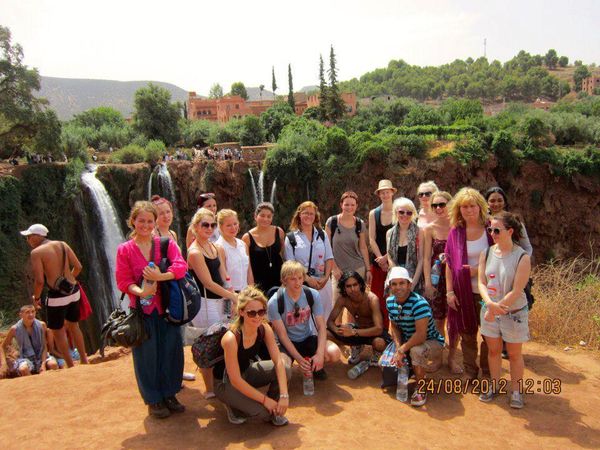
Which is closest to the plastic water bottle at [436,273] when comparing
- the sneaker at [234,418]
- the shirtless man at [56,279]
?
the sneaker at [234,418]

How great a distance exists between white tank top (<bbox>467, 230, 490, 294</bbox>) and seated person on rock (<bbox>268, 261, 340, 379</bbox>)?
153 cm

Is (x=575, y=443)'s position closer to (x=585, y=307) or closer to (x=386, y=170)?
(x=585, y=307)

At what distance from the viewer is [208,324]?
4477 millimetres

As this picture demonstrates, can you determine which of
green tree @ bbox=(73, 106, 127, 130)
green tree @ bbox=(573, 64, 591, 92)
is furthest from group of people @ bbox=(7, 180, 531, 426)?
green tree @ bbox=(573, 64, 591, 92)

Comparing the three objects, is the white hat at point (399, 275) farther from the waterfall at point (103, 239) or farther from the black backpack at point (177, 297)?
the waterfall at point (103, 239)

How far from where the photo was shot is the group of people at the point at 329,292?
12.4 ft

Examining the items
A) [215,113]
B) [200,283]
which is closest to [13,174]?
[200,283]

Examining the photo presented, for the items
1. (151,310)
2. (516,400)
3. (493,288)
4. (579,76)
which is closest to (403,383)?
(516,400)

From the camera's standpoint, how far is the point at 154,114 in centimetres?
3609

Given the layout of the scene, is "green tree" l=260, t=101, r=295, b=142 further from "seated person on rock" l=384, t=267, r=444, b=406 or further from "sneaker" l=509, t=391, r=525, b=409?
"sneaker" l=509, t=391, r=525, b=409

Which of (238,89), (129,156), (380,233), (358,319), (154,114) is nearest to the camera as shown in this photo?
(358,319)

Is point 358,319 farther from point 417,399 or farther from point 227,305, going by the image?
point 227,305

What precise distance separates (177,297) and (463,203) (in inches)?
112

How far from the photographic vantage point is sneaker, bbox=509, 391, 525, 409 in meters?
3.97
